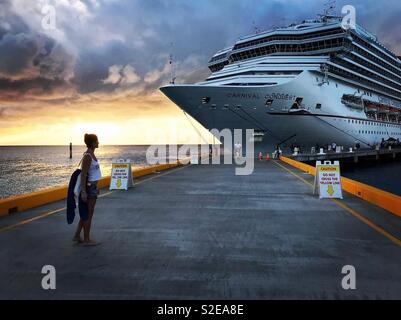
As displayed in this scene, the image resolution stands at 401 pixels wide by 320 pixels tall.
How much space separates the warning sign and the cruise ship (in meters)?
22.6

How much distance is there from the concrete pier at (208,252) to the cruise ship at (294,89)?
24.5 metres

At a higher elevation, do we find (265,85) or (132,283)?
(265,85)

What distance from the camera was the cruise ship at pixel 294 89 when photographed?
34.2m

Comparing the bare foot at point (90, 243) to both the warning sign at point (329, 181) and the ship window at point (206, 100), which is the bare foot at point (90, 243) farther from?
the ship window at point (206, 100)

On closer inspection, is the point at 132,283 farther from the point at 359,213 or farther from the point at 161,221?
the point at 359,213

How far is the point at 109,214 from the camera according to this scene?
905cm

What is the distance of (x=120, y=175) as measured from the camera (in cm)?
1402

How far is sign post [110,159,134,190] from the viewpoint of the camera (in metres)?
13.9

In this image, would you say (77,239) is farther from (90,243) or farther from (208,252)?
(208,252)

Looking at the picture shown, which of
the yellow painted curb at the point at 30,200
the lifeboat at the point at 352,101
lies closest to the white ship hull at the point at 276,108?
the lifeboat at the point at 352,101

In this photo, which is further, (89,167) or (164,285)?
(89,167)

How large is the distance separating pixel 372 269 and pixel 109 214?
5939 mm
